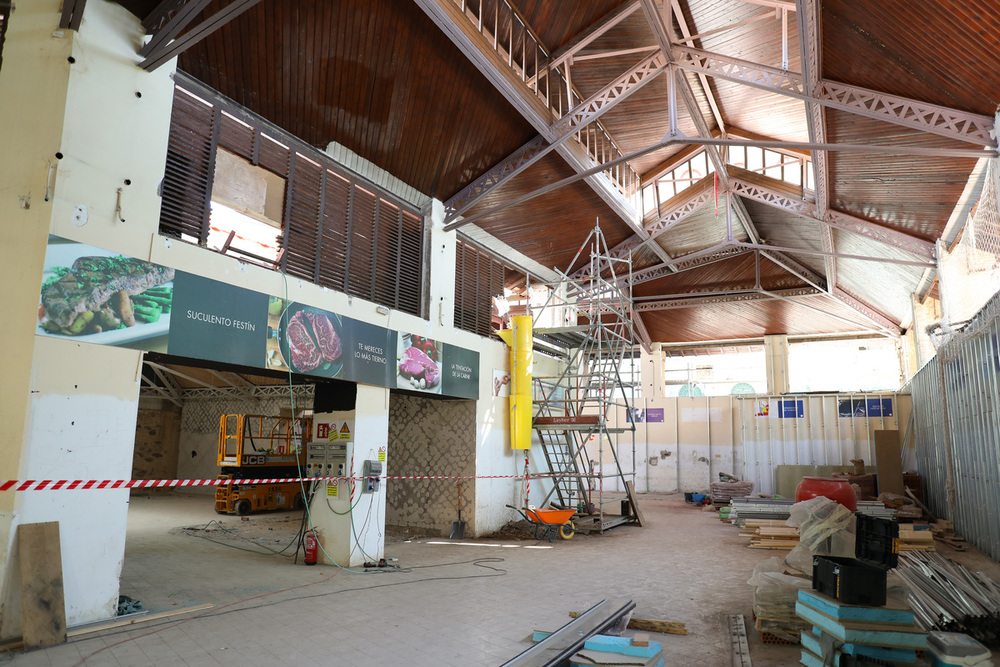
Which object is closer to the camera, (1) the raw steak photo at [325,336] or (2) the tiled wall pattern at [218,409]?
(1) the raw steak photo at [325,336]

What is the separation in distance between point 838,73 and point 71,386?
11.6m

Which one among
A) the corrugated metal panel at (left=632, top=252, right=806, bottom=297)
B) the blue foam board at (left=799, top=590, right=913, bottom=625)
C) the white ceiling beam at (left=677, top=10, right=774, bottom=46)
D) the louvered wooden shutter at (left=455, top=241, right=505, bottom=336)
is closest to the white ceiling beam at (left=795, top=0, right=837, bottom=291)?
the white ceiling beam at (left=677, top=10, right=774, bottom=46)

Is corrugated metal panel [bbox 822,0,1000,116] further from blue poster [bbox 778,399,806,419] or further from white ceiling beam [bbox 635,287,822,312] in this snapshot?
white ceiling beam [bbox 635,287,822,312]

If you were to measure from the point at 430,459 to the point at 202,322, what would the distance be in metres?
6.85

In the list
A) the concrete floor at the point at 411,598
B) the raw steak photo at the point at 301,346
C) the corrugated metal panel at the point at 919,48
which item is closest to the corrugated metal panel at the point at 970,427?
the corrugated metal panel at the point at 919,48

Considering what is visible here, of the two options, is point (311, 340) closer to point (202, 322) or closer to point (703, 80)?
point (202, 322)

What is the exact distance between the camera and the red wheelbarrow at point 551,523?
12001 millimetres

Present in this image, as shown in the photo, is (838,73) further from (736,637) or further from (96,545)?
(96,545)

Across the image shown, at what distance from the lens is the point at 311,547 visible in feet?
31.1

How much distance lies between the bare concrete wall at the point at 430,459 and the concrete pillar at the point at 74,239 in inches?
271

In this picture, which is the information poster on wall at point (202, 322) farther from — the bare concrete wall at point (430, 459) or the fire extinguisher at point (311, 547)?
the fire extinguisher at point (311, 547)

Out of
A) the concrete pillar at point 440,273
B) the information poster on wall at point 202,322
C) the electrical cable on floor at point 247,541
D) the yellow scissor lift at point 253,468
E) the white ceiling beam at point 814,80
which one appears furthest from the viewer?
the yellow scissor lift at point 253,468

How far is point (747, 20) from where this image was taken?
11.4 m

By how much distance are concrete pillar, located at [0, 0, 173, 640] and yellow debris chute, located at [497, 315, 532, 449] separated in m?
8.49
